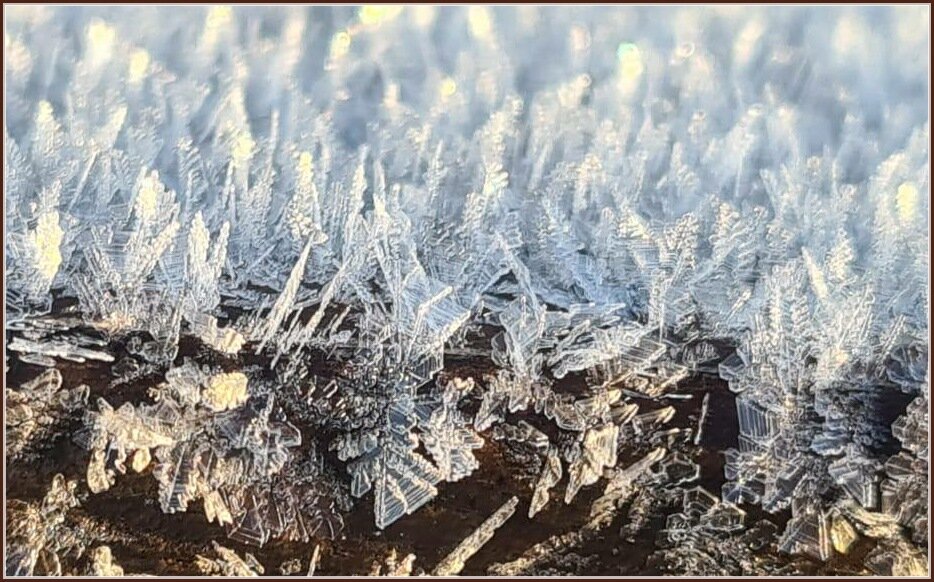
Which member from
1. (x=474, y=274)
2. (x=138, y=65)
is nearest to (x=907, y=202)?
(x=474, y=274)

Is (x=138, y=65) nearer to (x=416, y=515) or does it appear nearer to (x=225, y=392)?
(x=225, y=392)

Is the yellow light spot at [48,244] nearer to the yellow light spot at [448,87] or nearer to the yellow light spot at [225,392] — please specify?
the yellow light spot at [225,392]

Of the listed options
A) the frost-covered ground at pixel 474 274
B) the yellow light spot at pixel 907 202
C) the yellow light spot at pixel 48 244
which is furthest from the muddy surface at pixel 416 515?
the yellow light spot at pixel 907 202

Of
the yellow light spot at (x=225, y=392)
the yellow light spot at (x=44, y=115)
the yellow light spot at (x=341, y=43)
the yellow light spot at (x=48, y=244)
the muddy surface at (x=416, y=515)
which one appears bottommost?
the muddy surface at (x=416, y=515)

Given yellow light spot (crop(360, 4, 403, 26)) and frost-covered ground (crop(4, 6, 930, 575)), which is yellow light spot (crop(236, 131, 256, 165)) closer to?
frost-covered ground (crop(4, 6, 930, 575))

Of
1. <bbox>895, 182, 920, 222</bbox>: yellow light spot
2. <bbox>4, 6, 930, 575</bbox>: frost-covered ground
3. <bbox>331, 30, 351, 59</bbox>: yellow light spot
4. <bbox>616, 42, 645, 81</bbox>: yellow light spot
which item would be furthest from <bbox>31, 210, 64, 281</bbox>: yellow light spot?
<bbox>895, 182, 920, 222</bbox>: yellow light spot

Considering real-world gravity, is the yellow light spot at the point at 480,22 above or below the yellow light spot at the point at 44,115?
above
